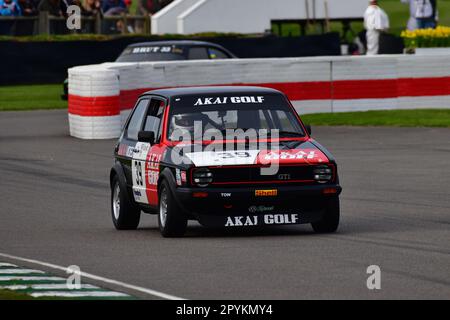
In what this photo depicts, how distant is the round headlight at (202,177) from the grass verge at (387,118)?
1439cm

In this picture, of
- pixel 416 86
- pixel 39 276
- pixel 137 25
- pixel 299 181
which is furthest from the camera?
pixel 137 25

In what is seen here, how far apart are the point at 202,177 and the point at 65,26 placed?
94.8ft

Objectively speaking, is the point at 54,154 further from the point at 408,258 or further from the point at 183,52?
the point at 408,258

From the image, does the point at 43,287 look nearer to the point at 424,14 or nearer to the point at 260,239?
the point at 260,239

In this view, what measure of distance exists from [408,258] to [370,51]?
95.6ft

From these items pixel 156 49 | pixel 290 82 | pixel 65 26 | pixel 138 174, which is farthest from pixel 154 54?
pixel 138 174

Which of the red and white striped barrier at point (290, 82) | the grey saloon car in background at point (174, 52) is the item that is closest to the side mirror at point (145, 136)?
the red and white striped barrier at point (290, 82)

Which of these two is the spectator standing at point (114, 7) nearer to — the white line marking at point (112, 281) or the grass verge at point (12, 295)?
the white line marking at point (112, 281)

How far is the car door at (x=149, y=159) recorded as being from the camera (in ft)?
46.9

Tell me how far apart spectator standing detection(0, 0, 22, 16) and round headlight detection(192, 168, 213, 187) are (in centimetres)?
2788

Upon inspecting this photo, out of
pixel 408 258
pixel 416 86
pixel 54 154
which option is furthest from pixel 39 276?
pixel 416 86

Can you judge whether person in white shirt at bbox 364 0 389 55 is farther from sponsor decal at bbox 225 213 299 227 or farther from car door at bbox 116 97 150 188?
sponsor decal at bbox 225 213 299 227

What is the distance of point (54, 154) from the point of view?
24.0 m

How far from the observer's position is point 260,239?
13.8 metres
